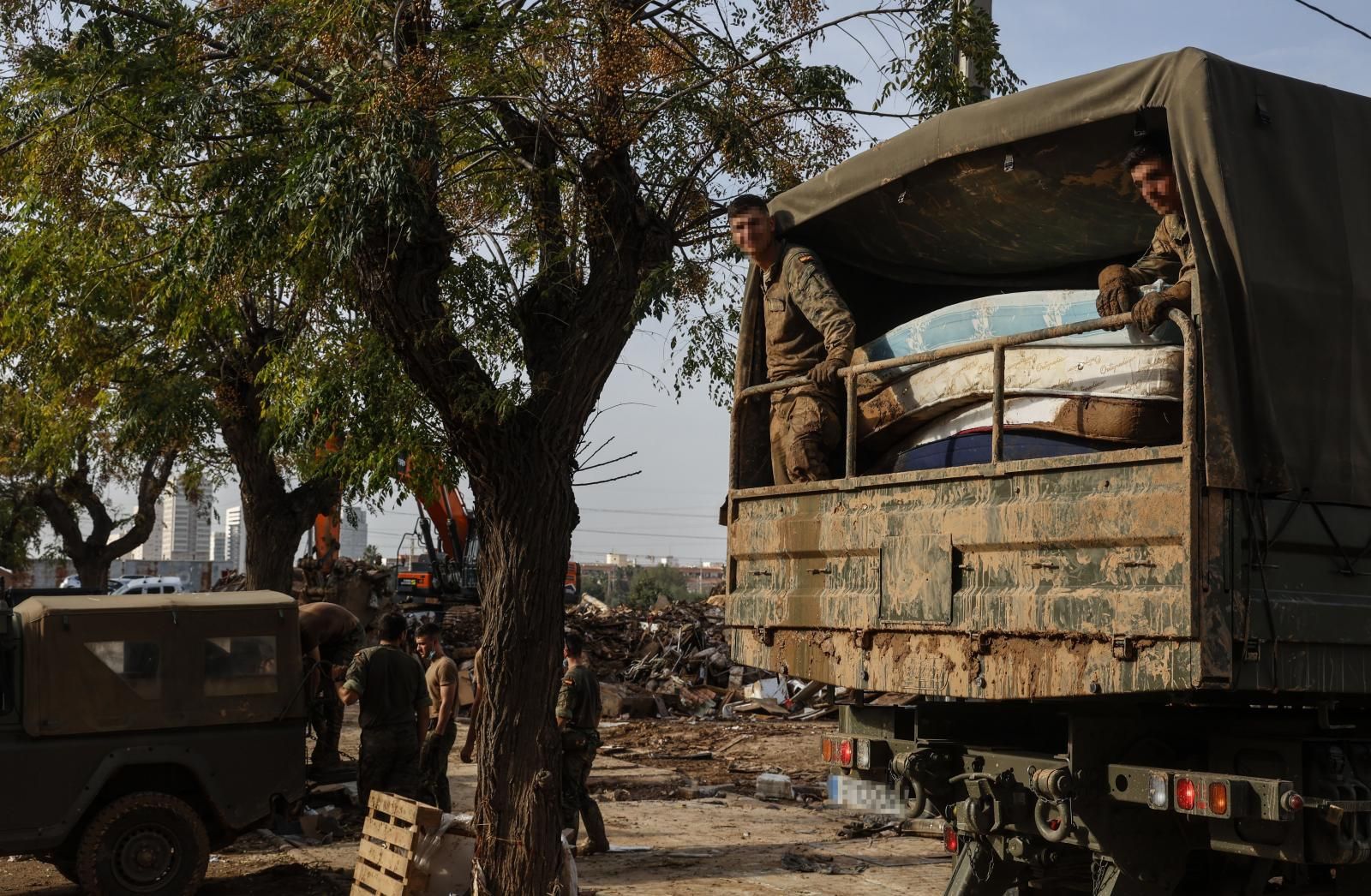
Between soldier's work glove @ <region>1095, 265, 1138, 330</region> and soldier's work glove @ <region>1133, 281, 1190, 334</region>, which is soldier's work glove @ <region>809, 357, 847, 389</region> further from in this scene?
soldier's work glove @ <region>1133, 281, 1190, 334</region>

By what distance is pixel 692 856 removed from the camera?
415 inches

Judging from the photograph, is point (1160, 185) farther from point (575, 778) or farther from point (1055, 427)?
point (575, 778)

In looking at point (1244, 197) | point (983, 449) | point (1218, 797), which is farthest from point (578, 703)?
point (1244, 197)

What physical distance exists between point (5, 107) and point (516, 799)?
7213mm

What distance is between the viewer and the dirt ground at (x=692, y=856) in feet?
30.9

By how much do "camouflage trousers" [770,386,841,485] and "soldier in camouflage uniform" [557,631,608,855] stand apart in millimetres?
4407

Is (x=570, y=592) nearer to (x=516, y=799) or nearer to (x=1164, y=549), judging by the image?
(x=516, y=799)

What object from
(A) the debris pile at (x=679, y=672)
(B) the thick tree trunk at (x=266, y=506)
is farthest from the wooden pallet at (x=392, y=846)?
(A) the debris pile at (x=679, y=672)

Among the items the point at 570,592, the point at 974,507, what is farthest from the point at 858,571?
the point at 570,592

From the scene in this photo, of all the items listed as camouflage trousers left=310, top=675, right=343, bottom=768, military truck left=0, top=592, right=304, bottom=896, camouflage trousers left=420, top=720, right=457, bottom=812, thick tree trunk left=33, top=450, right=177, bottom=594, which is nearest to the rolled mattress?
military truck left=0, top=592, right=304, bottom=896

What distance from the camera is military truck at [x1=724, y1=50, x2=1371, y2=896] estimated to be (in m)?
4.63

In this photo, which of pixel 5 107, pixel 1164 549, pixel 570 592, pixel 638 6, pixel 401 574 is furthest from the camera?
pixel 570 592

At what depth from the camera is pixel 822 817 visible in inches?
490

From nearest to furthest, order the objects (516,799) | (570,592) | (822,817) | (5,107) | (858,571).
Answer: (858,571)
(516,799)
(5,107)
(822,817)
(570,592)
